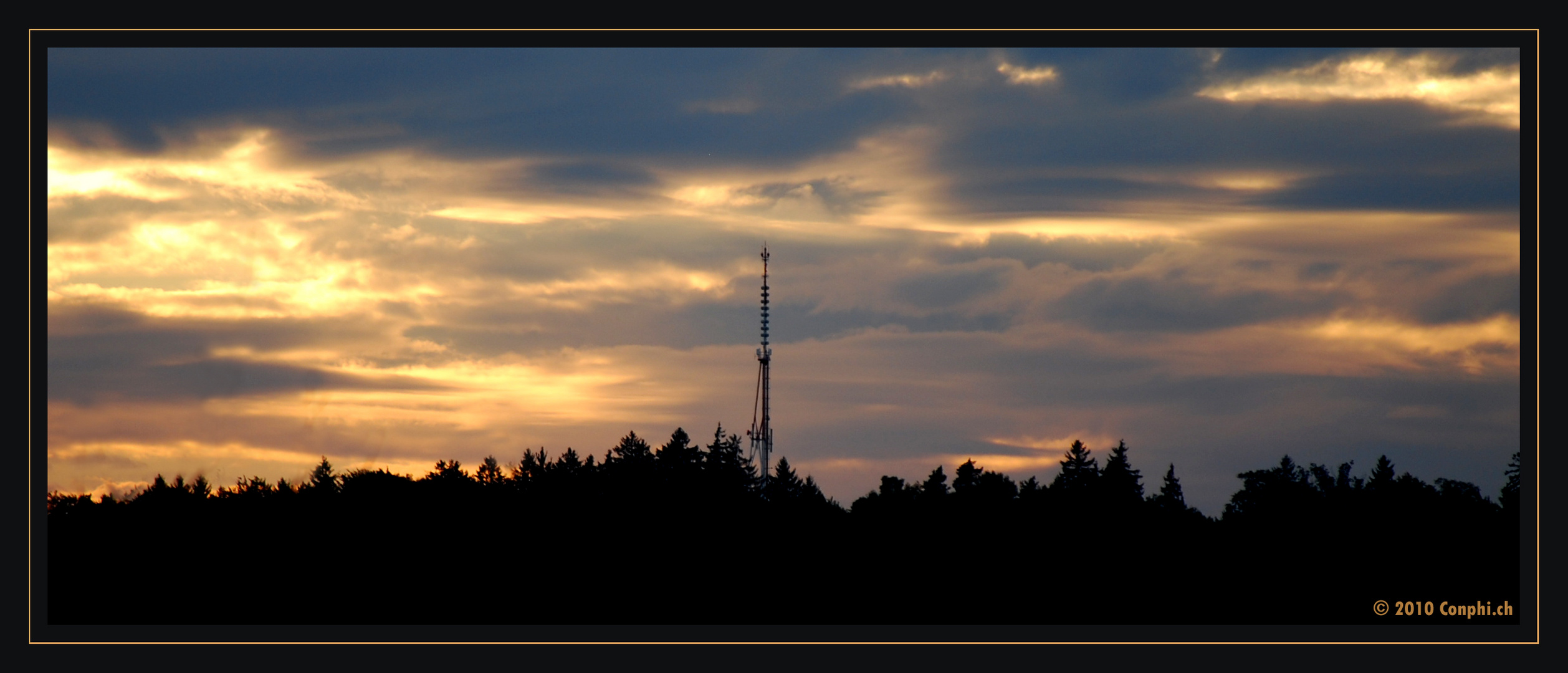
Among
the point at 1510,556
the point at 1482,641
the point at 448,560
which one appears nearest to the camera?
the point at 1482,641

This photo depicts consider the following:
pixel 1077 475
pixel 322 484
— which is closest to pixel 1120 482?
pixel 1077 475

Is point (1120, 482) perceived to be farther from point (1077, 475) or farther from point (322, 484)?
point (322, 484)

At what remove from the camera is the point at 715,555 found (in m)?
105

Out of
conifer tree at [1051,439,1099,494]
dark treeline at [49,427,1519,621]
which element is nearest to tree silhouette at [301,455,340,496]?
dark treeline at [49,427,1519,621]

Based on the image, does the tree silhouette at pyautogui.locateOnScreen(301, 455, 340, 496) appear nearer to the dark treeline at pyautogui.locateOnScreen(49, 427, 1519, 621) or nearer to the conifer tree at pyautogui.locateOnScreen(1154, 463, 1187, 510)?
the dark treeline at pyautogui.locateOnScreen(49, 427, 1519, 621)

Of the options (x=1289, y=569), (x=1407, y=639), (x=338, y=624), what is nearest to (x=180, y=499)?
(x=338, y=624)

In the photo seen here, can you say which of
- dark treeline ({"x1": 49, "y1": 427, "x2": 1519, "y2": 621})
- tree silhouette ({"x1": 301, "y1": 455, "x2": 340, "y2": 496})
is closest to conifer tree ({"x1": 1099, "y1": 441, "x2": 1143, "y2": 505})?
dark treeline ({"x1": 49, "y1": 427, "x2": 1519, "y2": 621})

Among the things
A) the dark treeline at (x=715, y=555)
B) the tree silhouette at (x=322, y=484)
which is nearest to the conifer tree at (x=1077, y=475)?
the dark treeline at (x=715, y=555)

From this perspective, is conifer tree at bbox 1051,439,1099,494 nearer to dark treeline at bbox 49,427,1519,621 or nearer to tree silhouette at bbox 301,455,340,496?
dark treeline at bbox 49,427,1519,621

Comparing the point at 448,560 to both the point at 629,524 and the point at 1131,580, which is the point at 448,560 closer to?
the point at 629,524

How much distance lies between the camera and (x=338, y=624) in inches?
3878

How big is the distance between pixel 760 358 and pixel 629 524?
16.0 meters

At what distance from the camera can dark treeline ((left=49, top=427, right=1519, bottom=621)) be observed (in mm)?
92750

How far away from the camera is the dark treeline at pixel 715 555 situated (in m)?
92.8
